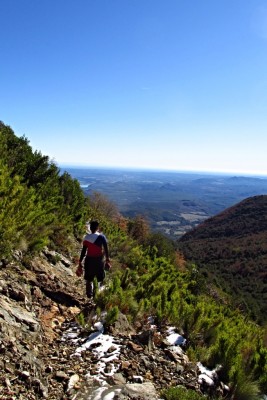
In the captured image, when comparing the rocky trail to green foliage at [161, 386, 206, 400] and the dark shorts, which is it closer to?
green foliage at [161, 386, 206, 400]

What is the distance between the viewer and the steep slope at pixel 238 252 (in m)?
43.7

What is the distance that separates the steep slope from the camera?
43656mm

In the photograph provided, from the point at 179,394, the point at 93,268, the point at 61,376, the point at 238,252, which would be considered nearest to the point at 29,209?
the point at 93,268

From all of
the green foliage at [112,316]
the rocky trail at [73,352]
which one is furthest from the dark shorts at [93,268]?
the green foliage at [112,316]

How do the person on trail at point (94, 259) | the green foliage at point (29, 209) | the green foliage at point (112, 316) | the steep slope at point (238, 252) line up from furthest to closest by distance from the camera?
the steep slope at point (238, 252), the person on trail at point (94, 259), the green foliage at point (29, 209), the green foliage at point (112, 316)

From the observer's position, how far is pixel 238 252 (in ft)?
206

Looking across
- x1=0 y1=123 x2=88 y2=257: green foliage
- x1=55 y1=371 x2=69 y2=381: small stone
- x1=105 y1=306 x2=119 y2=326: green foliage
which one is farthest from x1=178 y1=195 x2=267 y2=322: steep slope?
x1=55 y1=371 x2=69 y2=381: small stone

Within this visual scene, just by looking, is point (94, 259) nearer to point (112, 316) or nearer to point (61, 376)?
point (112, 316)

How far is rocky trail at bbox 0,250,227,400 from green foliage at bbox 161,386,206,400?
14cm

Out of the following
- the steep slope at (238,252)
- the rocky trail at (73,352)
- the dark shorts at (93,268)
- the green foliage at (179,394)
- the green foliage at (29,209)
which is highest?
the green foliage at (29,209)

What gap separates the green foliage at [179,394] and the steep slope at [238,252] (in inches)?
1093

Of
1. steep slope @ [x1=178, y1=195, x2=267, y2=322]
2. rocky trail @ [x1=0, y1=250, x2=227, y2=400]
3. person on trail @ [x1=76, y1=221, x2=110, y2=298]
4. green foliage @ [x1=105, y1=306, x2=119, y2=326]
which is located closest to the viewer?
rocky trail @ [x1=0, y1=250, x2=227, y2=400]

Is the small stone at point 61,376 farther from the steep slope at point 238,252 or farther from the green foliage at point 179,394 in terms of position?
the steep slope at point 238,252

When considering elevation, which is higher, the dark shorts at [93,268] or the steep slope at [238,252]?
the dark shorts at [93,268]
